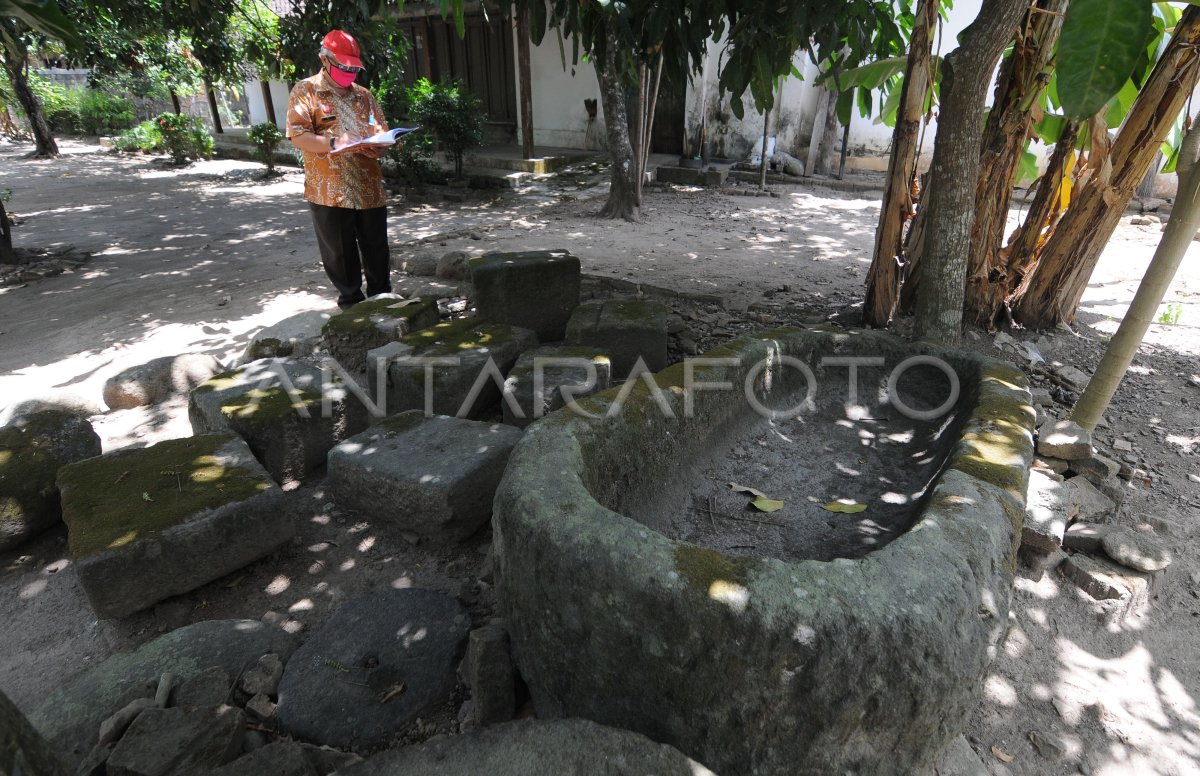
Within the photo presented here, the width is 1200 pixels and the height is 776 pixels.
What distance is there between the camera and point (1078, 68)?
1.56m

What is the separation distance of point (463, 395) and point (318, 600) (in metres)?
1.17

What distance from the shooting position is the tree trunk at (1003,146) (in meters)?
3.33

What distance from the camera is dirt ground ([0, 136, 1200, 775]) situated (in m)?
2.03

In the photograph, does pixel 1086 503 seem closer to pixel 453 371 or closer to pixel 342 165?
pixel 453 371

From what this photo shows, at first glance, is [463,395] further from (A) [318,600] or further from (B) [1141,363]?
(B) [1141,363]

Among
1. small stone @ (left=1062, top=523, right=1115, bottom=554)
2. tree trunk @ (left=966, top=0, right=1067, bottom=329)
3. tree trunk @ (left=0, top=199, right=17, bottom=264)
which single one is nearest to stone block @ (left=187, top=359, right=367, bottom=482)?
small stone @ (left=1062, top=523, right=1115, bottom=554)

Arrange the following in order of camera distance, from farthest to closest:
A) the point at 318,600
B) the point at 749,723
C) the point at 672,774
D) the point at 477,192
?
1. the point at 477,192
2. the point at 318,600
3. the point at 749,723
4. the point at 672,774

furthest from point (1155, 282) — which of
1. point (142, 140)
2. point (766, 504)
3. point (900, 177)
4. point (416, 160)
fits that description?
point (142, 140)

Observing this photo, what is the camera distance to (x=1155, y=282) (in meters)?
2.67

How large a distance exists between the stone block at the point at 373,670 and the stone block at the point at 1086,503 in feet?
7.95

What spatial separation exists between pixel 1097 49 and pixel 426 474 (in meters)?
2.27

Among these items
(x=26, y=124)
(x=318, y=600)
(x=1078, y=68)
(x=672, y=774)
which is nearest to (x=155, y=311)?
(x=318, y=600)

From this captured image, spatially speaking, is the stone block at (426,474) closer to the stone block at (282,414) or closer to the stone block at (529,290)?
the stone block at (282,414)

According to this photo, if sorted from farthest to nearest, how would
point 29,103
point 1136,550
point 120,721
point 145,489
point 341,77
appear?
point 29,103 → point 341,77 → point 1136,550 → point 145,489 → point 120,721
